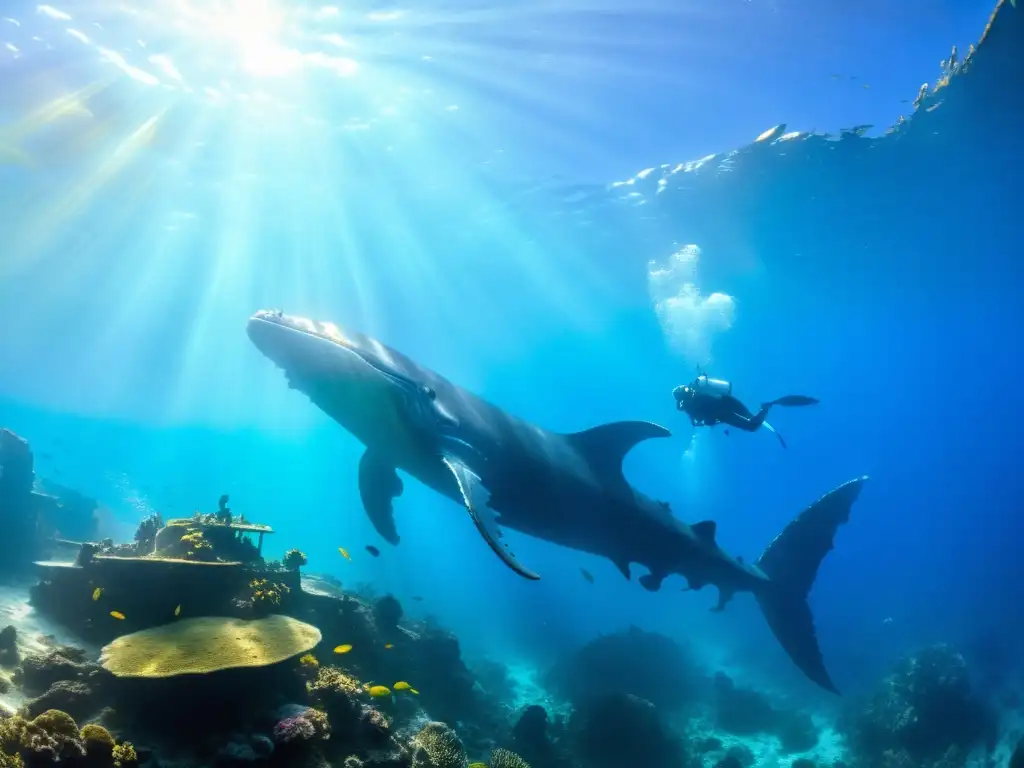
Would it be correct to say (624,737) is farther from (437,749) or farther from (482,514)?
(482,514)

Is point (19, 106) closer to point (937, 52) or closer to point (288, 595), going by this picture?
point (288, 595)

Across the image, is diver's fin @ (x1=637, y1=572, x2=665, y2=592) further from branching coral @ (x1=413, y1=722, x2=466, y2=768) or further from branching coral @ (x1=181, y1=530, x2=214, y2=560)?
branching coral @ (x1=181, y1=530, x2=214, y2=560)

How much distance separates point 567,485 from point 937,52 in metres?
21.0

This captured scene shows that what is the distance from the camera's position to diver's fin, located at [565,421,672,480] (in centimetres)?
837

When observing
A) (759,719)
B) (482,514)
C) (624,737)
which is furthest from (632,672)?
(482,514)


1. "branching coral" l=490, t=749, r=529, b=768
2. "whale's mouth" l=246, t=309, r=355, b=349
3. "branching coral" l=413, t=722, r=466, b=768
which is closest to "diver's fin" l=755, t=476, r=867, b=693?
"branching coral" l=490, t=749, r=529, b=768

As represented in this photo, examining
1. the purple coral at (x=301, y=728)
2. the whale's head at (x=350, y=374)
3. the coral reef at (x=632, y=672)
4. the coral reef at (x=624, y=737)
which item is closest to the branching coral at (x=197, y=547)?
the purple coral at (x=301, y=728)

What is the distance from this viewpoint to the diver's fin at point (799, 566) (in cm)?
981

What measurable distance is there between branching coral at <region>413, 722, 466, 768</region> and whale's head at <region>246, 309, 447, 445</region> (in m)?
4.74

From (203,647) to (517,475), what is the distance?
4.44m

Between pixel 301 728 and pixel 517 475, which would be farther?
pixel 517 475

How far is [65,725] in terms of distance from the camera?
16.9 feet

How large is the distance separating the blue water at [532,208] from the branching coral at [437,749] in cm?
2018

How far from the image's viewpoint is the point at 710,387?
9539 millimetres
